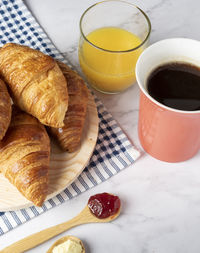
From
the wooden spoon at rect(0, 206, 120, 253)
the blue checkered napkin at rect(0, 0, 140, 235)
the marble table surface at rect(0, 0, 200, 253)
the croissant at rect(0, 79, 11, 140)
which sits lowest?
the marble table surface at rect(0, 0, 200, 253)

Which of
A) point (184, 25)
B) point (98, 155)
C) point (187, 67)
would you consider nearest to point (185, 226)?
point (98, 155)

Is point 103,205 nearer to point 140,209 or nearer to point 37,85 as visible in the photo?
point 140,209

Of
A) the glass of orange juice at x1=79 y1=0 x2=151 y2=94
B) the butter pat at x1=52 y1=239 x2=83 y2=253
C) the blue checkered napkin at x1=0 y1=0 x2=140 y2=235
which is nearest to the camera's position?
the butter pat at x1=52 y1=239 x2=83 y2=253

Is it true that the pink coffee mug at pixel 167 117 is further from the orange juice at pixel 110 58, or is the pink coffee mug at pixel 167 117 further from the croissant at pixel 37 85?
the croissant at pixel 37 85

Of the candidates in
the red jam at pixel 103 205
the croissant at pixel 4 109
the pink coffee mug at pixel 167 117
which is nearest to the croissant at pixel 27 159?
the croissant at pixel 4 109

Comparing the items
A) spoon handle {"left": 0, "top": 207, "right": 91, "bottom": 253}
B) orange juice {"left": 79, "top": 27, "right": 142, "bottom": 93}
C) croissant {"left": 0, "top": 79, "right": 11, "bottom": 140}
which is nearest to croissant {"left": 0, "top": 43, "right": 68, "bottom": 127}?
croissant {"left": 0, "top": 79, "right": 11, "bottom": 140}

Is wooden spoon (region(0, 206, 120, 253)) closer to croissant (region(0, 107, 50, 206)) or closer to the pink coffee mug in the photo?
croissant (region(0, 107, 50, 206))

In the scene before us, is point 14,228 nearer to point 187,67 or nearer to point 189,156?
point 189,156
